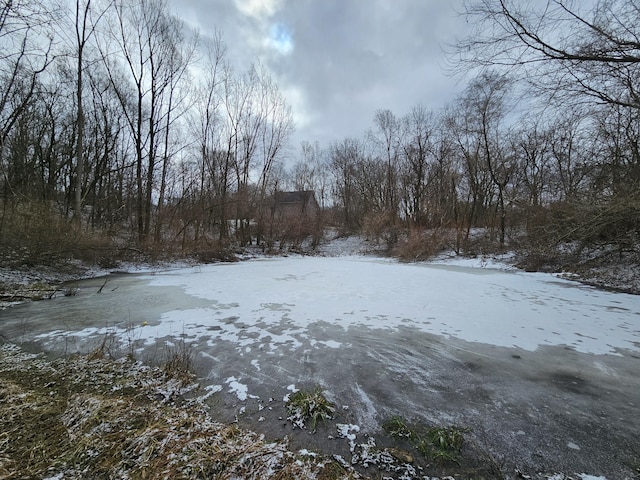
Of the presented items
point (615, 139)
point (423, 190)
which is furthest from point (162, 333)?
point (423, 190)

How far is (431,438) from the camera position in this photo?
2375 millimetres

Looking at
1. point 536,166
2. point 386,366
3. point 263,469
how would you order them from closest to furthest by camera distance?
point 263,469 → point 386,366 → point 536,166

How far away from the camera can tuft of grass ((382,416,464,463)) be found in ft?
7.23

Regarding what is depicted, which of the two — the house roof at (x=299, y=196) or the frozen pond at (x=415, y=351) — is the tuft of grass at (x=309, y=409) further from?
the house roof at (x=299, y=196)

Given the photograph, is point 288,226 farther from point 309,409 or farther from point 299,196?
point 309,409

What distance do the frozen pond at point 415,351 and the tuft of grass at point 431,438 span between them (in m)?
0.17

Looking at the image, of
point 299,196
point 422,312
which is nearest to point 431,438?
point 422,312

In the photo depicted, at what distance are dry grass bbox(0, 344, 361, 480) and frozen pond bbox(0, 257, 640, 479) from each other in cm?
31

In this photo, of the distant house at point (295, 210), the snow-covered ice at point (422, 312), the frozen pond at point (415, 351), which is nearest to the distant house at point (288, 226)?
the distant house at point (295, 210)

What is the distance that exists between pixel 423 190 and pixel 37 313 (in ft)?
94.4

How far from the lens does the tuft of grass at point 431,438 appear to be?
220 centimetres

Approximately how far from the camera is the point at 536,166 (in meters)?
26.1

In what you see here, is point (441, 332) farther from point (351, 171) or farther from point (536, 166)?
point (351, 171)

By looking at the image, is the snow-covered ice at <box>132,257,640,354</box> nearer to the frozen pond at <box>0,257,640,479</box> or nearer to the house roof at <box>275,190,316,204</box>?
the frozen pond at <box>0,257,640,479</box>
